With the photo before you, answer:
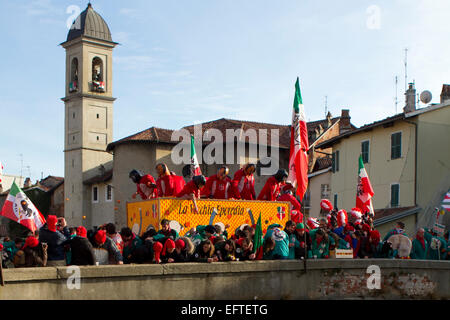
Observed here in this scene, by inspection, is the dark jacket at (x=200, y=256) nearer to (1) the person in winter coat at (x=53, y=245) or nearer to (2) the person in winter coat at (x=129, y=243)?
(2) the person in winter coat at (x=129, y=243)

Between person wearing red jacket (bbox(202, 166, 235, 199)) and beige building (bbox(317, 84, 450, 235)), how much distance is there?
17097mm

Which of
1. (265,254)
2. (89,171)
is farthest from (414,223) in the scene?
(89,171)

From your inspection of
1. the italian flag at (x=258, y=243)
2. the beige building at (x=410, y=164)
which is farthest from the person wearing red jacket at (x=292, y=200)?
the beige building at (x=410, y=164)

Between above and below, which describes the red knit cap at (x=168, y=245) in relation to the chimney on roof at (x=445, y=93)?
below

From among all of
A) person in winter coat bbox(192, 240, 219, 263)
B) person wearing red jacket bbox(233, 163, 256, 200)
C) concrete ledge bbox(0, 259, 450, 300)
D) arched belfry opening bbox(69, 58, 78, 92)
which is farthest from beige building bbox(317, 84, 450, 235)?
arched belfry opening bbox(69, 58, 78, 92)

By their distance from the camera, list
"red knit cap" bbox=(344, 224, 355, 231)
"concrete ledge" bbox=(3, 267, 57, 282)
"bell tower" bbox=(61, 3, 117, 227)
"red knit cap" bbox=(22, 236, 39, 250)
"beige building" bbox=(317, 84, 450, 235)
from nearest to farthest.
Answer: "concrete ledge" bbox=(3, 267, 57, 282) → "red knit cap" bbox=(22, 236, 39, 250) → "red knit cap" bbox=(344, 224, 355, 231) → "beige building" bbox=(317, 84, 450, 235) → "bell tower" bbox=(61, 3, 117, 227)

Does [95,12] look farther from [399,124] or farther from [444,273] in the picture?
[444,273]

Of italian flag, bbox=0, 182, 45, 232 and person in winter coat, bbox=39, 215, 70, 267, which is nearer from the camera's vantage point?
person in winter coat, bbox=39, 215, 70, 267

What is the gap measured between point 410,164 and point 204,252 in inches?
966

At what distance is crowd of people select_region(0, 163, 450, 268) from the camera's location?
11922 mm

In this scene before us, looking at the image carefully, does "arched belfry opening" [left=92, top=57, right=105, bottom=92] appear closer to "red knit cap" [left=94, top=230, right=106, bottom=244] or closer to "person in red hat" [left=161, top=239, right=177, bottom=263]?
"person in red hat" [left=161, top=239, right=177, bottom=263]

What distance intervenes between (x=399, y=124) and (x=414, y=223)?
519 cm

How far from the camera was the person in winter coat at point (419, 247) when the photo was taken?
A: 1658 centimetres

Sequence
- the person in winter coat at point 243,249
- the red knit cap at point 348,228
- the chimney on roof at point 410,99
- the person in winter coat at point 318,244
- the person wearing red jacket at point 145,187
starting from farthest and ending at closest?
the chimney on roof at point 410,99, the person wearing red jacket at point 145,187, the red knit cap at point 348,228, the person in winter coat at point 318,244, the person in winter coat at point 243,249
